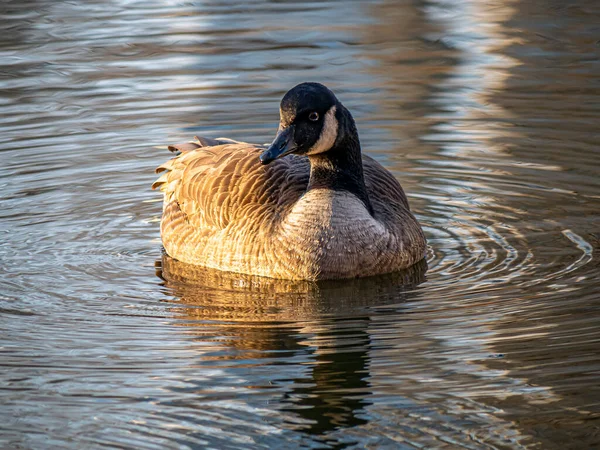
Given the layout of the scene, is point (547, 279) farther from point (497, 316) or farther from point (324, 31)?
point (324, 31)

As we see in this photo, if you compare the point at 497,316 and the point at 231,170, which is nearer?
the point at 497,316

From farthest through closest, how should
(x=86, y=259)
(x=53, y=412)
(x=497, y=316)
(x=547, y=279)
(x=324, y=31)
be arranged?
(x=324, y=31), (x=86, y=259), (x=547, y=279), (x=497, y=316), (x=53, y=412)

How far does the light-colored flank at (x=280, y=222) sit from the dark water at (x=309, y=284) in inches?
8.4

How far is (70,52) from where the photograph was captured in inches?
829

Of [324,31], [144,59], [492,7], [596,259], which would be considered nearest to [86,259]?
[596,259]

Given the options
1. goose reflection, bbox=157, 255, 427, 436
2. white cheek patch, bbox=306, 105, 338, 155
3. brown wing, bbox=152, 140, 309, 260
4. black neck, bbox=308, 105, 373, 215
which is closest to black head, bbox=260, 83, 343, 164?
white cheek patch, bbox=306, 105, 338, 155

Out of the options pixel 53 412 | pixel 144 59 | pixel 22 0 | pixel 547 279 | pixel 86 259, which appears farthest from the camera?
pixel 22 0

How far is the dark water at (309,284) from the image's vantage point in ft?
24.7

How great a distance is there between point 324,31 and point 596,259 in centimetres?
1207

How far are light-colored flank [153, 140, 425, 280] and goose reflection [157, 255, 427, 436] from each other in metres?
0.14

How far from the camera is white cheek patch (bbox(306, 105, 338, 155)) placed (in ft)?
34.5

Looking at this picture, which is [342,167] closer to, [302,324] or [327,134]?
[327,134]

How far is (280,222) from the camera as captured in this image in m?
10.9

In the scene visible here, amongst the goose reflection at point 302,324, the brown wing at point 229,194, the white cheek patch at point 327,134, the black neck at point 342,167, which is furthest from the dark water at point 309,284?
the white cheek patch at point 327,134
